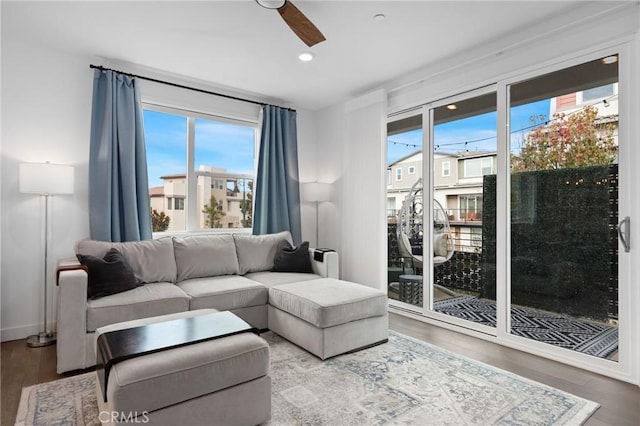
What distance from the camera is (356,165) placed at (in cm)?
444

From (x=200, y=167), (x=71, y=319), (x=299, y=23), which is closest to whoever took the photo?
(x=299, y=23)

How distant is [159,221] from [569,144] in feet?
12.8

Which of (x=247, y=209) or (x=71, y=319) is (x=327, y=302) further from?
(x=247, y=209)

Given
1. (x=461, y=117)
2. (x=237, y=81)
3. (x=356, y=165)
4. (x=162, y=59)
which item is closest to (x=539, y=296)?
(x=461, y=117)

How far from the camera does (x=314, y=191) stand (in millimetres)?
4703

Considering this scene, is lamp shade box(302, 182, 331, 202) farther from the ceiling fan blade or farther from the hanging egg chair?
the ceiling fan blade

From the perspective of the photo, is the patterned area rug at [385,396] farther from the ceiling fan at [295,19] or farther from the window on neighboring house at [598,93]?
the ceiling fan at [295,19]

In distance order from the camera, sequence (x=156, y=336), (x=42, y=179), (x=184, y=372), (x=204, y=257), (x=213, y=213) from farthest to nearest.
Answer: (x=213, y=213), (x=204, y=257), (x=42, y=179), (x=156, y=336), (x=184, y=372)

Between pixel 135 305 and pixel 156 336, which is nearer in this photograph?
pixel 156 336

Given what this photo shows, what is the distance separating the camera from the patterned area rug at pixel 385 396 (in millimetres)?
1941

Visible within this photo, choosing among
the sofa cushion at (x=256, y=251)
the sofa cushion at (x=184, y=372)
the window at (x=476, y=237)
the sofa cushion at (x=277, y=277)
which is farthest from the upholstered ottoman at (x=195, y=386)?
the window at (x=476, y=237)

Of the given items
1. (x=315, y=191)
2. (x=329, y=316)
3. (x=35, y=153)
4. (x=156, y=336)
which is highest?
(x=35, y=153)

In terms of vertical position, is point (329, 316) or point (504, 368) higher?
point (329, 316)

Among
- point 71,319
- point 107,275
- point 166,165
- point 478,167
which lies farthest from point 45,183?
point 478,167
